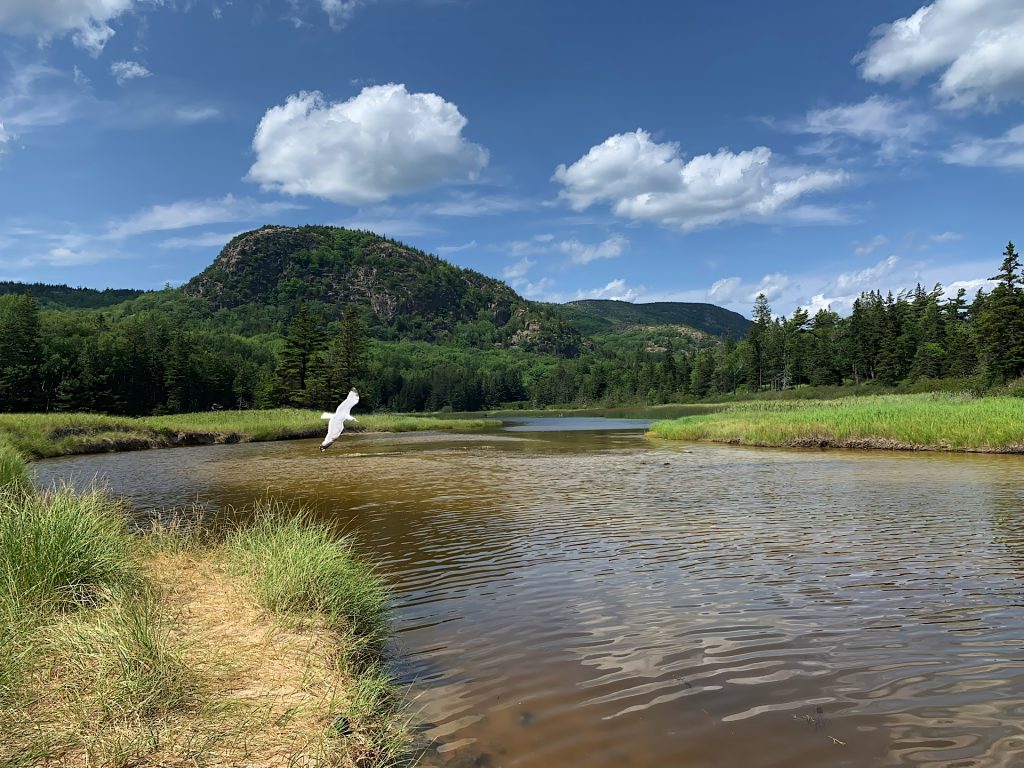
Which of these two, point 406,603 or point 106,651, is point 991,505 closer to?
point 406,603

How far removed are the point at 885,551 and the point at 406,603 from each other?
24.4ft

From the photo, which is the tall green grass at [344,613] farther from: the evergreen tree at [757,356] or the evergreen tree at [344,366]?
the evergreen tree at [757,356]

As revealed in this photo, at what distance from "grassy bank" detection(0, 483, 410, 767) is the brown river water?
71 cm

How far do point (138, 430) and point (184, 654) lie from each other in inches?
1496

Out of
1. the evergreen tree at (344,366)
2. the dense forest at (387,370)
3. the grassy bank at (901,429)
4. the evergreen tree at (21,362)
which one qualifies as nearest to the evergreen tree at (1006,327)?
the dense forest at (387,370)

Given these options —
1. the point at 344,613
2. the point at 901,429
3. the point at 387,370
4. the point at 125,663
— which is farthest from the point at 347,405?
the point at 387,370

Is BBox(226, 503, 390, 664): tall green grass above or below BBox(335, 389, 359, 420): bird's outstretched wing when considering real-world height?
below

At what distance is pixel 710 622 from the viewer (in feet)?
21.6

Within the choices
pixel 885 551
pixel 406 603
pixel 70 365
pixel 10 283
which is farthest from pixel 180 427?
pixel 10 283

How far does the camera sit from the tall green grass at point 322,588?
240 inches

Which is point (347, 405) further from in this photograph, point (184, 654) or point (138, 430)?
point (138, 430)

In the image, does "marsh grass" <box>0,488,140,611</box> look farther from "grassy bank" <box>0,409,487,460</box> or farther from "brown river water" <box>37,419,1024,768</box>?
"grassy bank" <box>0,409,487,460</box>

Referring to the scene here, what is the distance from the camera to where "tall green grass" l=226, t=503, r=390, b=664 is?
20.0 ft

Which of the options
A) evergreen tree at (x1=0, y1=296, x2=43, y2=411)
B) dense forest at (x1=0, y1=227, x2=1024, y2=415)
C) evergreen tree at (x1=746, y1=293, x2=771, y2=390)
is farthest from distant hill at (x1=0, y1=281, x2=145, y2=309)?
evergreen tree at (x1=746, y1=293, x2=771, y2=390)
